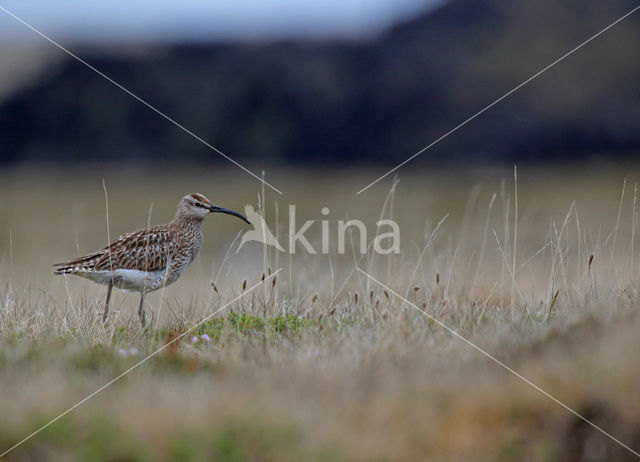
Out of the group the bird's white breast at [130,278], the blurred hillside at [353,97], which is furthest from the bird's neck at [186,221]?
the blurred hillside at [353,97]

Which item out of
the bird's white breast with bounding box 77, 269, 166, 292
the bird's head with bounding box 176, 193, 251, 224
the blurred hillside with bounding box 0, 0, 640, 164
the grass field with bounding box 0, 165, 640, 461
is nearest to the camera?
the grass field with bounding box 0, 165, 640, 461

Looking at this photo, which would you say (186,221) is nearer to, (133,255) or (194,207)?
(194,207)

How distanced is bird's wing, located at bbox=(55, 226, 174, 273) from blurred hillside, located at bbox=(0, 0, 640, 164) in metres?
68.8

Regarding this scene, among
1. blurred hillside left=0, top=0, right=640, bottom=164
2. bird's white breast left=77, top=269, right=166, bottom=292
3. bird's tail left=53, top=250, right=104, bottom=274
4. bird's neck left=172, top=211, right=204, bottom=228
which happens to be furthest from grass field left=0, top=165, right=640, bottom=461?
blurred hillside left=0, top=0, right=640, bottom=164

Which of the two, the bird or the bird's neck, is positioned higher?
the bird's neck

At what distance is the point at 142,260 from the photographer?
830cm

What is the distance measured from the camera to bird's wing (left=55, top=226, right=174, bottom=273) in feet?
27.1

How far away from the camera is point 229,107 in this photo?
90.8 metres

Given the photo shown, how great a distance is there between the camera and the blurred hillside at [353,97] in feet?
260

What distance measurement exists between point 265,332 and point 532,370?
2704 mm

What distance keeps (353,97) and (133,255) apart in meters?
80.9

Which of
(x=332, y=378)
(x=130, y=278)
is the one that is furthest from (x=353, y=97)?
(x=332, y=378)

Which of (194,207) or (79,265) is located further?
(194,207)

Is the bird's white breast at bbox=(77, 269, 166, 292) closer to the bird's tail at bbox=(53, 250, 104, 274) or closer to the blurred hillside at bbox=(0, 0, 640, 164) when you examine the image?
the bird's tail at bbox=(53, 250, 104, 274)
